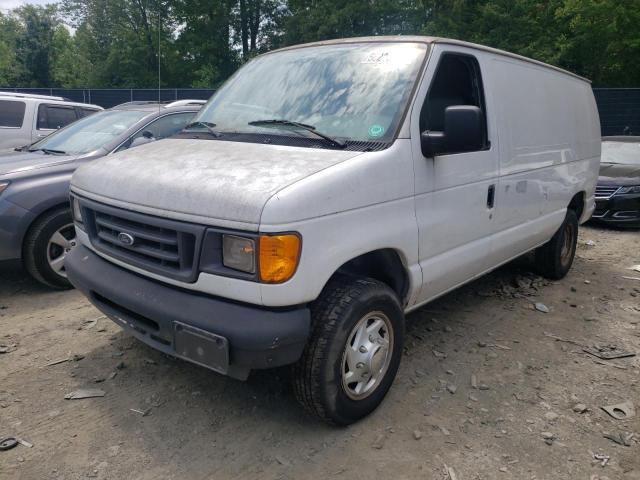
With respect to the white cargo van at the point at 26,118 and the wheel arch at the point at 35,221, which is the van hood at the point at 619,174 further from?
the white cargo van at the point at 26,118

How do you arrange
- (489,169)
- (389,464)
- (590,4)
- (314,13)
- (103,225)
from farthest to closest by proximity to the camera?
1. (314,13)
2. (590,4)
3. (489,169)
4. (103,225)
5. (389,464)

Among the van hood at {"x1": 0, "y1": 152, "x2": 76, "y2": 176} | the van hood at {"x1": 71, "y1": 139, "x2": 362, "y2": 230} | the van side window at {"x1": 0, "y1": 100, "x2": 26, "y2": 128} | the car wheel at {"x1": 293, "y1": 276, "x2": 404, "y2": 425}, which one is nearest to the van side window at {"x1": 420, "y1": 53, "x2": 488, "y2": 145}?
the van hood at {"x1": 71, "y1": 139, "x2": 362, "y2": 230}

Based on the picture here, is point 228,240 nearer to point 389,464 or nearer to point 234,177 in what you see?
point 234,177

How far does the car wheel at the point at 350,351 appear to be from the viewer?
264 cm

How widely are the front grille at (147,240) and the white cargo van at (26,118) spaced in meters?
6.85

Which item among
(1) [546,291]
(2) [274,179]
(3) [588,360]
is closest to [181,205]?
(2) [274,179]

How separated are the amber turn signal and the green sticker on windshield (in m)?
0.93

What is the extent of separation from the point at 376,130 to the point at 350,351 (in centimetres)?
124

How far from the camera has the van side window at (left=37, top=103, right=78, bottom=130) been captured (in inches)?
360

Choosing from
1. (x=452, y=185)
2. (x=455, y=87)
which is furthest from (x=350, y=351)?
(x=455, y=87)

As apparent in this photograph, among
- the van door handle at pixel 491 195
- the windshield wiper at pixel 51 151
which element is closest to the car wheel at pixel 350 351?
the van door handle at pixel 491 195

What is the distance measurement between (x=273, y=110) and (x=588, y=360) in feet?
9.52

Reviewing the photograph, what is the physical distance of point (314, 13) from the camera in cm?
3089

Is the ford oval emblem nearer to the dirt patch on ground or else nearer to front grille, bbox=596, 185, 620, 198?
the dirt patch on ground
